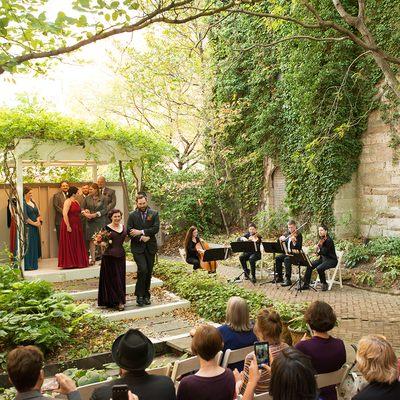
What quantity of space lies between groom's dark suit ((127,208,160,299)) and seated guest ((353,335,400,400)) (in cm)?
530

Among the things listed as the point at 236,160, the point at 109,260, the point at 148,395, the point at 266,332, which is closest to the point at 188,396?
the point at 148,395

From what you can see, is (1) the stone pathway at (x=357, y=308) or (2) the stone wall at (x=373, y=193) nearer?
(1) the stone pathway at (x=357, y=308)

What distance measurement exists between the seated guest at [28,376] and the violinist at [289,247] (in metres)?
9.02

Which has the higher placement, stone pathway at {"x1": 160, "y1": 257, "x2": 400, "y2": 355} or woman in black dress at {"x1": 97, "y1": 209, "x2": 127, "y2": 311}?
woman in black dress at {"x1": 97, "y1": 209, "x2": 127, "y2": 311}

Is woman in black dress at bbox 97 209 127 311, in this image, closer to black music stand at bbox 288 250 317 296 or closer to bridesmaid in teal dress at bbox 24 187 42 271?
bridesmaid in teal dress at bbox 24 187 42 271

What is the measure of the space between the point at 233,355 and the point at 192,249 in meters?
7.37

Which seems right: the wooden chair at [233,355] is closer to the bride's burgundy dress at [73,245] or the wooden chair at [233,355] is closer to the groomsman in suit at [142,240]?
the groomsman in suit at [142,240]

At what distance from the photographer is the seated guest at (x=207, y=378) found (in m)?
2.94

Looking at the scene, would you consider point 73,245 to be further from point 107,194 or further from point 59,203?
point 59,203

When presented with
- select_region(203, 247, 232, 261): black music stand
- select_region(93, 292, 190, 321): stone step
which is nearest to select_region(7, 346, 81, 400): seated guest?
select_region(93, 292, 190, 321): stone step

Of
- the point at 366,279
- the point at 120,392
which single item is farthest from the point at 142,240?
the point at 366,279

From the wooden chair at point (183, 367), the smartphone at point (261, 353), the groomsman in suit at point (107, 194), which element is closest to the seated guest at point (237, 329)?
the wooden chair at point (183, 367)

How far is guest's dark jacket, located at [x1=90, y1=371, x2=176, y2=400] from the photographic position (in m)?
2.77

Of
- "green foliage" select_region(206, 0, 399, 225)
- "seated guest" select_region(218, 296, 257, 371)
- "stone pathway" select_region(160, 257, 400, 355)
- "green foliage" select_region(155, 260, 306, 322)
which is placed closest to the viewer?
"seated guest" select_region(218, 296, 257, 371)
